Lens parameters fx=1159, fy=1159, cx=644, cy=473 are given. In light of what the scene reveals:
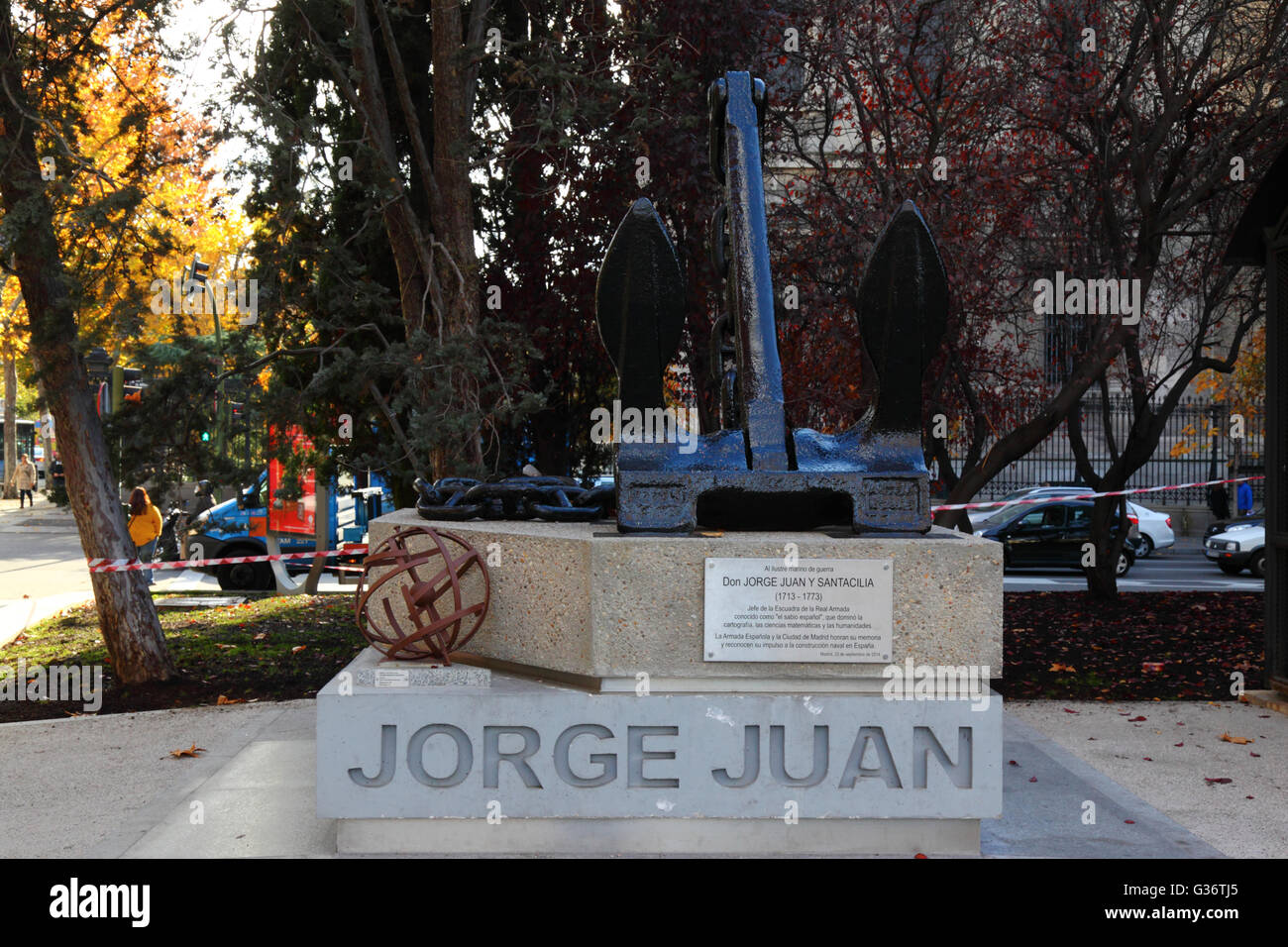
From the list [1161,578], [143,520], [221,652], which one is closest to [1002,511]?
[1161,578]

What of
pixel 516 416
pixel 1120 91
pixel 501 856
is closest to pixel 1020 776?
pixel 501 856

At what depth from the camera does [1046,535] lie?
19891 millimetres

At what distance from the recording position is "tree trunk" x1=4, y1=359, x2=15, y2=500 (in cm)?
3650

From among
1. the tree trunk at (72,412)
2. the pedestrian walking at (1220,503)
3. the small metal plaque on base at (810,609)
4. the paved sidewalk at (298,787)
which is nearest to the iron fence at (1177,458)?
the pedestrian walking at (1220,503)

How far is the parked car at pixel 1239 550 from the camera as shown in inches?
770

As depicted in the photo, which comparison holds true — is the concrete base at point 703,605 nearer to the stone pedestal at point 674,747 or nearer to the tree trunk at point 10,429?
the stone pedestal at point 674,747

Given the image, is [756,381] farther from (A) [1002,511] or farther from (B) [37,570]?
(B) [37,570]

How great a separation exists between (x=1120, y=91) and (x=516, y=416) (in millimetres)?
5896

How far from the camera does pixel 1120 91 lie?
32.4 feet

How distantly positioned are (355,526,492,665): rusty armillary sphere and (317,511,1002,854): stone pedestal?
28 cm

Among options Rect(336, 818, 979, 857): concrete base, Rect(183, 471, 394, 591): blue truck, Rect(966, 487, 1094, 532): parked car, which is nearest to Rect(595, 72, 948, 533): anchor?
Rect(336, 818, 979, 857): concrete base

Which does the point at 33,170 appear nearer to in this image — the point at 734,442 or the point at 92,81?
the point at 92,81

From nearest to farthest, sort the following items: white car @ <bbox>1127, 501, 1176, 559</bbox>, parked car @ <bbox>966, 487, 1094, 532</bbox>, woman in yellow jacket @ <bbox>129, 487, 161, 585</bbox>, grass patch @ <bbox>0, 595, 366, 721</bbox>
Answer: grass patch @ <bbox>0, 595, 366, 721</bbox>
woman in yellow jacket @ <bbox>129, 487, 161, 585</bbox>
parked car @ <bbox>966, 487, 1094, 532</bbox>
white car @ <bbox>1127, 501, 1176, 559</bbox>

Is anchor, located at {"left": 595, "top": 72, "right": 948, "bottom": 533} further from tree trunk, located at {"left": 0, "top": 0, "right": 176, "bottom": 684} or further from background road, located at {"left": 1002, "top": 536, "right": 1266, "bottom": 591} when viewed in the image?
background road, located at {"left": 1002, "top": 536, "right": 1266, "bottom": 591}
